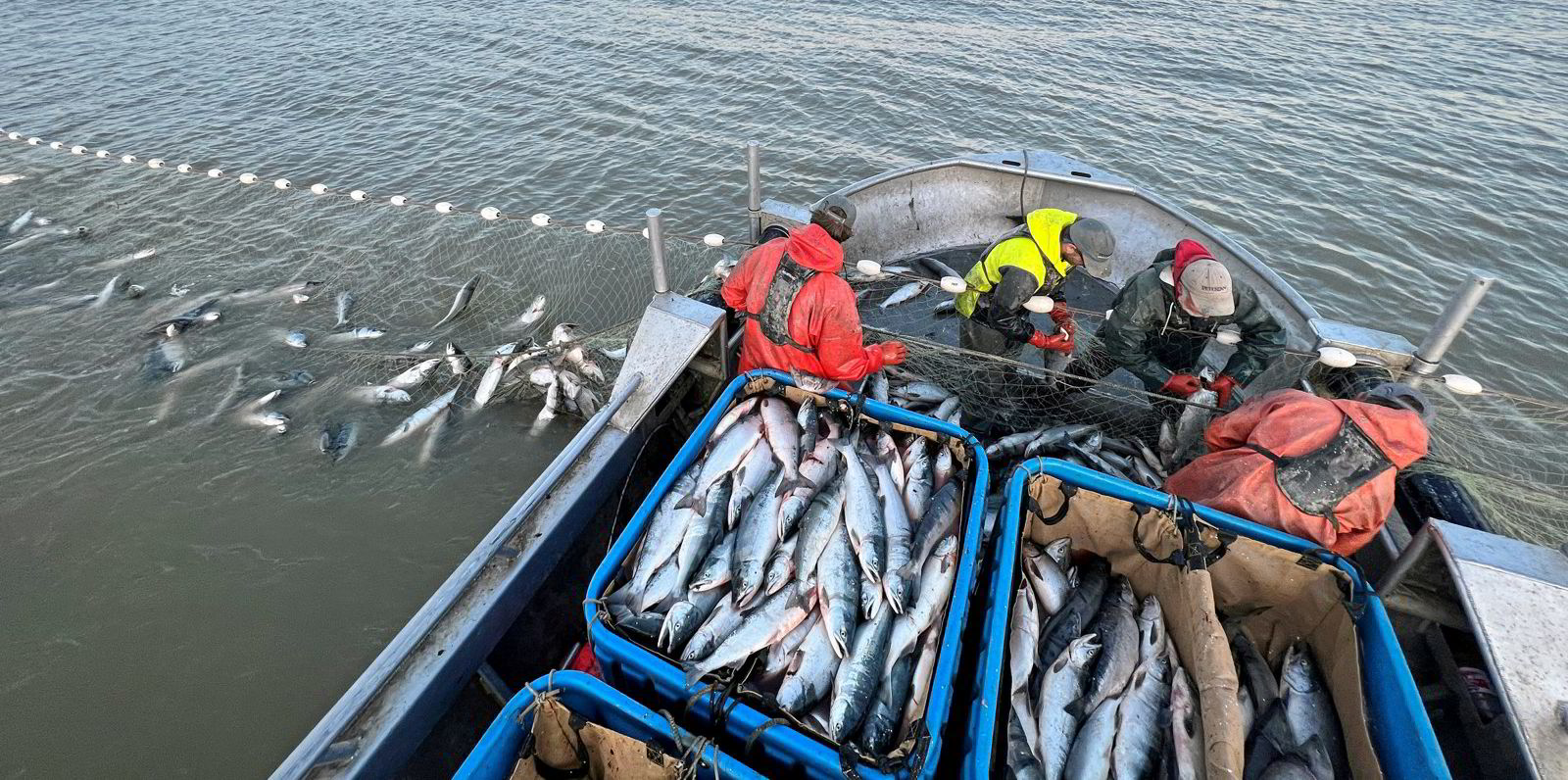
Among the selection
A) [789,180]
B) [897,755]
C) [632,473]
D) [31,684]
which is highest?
[897,755]

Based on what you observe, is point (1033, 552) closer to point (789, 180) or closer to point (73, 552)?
point (73, 552)

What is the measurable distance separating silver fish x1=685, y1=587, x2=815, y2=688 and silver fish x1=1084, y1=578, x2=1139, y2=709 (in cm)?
134

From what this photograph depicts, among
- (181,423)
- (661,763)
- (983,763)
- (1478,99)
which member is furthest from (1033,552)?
(1478,99)

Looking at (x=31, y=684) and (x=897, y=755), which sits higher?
(x=897, y=755)

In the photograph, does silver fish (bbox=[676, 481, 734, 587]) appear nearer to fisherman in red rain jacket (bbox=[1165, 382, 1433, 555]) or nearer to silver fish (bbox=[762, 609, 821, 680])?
silver fish (bbox=[762, 609, 821, 680])

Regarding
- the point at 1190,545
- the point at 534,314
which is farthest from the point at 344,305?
the point at 1190,545

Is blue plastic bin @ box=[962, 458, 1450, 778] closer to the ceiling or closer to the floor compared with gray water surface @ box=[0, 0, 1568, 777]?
closer to the ceiling

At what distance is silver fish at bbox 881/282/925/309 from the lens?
707cm

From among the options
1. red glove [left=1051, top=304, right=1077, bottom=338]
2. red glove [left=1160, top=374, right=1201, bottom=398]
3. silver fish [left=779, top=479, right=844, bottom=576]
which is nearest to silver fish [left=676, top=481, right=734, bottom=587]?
silver fish [left=779, top=479, right=844, bottom=576]

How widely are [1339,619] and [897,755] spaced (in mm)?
2127

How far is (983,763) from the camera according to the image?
2248 millimetres

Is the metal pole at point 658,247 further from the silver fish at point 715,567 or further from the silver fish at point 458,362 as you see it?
the silver fish at point 458,362

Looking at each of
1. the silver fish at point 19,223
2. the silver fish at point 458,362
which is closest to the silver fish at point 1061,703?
Answer: the silver fish at point 458,362

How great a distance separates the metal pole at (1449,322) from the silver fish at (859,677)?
3.55 m
